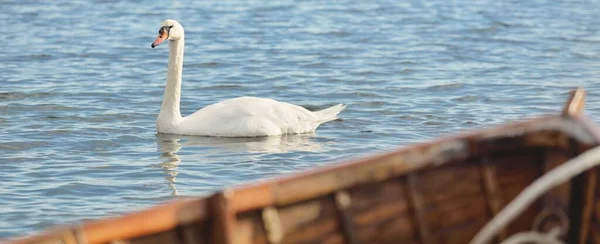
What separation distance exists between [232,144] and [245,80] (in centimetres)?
511

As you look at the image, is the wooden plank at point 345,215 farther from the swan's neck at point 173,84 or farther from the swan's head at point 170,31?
the swan's head at point 170,31

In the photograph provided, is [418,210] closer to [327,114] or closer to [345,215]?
[345,215]

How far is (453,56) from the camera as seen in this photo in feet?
64.1

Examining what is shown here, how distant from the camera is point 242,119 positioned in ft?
41.7

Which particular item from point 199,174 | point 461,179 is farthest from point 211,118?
point 461,179

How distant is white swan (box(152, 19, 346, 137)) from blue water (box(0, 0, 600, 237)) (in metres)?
0.12

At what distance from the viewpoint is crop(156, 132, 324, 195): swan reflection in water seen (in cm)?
1220

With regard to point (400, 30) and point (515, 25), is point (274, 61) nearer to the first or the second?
point (400, 30)

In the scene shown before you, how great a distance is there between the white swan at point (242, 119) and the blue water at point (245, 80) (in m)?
0.12

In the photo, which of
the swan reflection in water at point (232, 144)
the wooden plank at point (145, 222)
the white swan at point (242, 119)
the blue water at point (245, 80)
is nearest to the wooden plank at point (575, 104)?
the wooden plank at point (145, 222)

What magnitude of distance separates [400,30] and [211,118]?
10318mm

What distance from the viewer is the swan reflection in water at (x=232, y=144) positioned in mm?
12203

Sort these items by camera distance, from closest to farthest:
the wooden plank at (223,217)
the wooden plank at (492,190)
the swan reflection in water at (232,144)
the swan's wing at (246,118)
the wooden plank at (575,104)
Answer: the wooden plank at (223,217) → the wooden plank at (575,104) → the wooden plank at (492,190) → the swan reflection in water at (232,144) → the swan's wing at (246,118)

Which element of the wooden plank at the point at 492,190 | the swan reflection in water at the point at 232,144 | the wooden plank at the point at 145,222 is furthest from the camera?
the swan reflection in water at the point at 232,144
